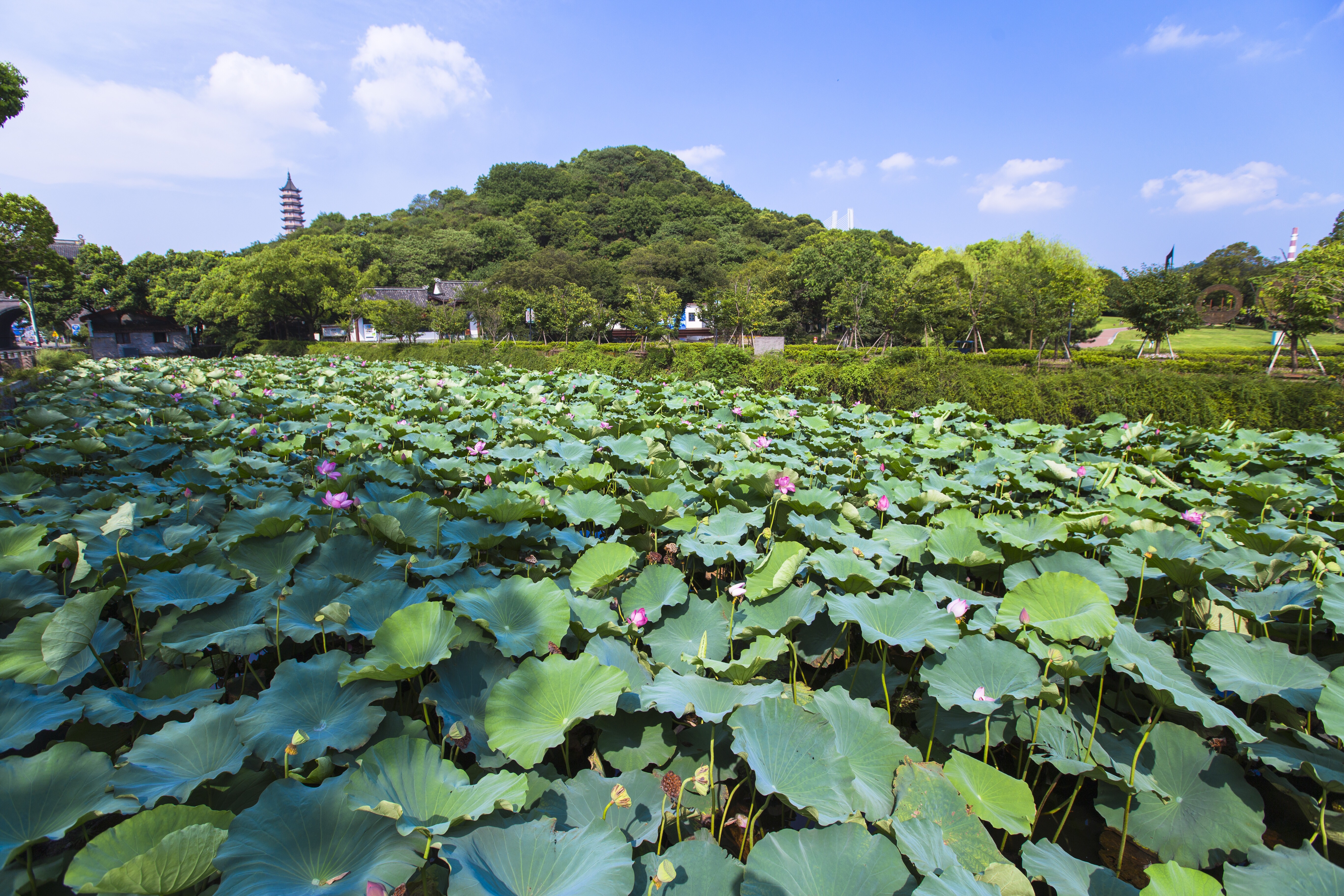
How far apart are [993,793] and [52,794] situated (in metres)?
1.73

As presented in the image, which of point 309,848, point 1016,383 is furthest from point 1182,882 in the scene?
point 1016,383

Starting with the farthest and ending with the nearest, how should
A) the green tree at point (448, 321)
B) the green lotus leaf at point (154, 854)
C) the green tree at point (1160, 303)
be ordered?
the green tree at point (448, 321)
the green tree at point (1160, 303)
the green lotus leaf at point (154, 854)

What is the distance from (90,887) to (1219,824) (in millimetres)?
1977

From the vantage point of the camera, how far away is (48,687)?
4.09 feet

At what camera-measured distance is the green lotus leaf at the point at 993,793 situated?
1139mm

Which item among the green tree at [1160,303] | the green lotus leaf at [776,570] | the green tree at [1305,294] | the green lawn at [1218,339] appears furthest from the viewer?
the green lawn at [1218,339]

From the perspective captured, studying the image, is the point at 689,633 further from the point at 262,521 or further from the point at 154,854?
the point at 262,521

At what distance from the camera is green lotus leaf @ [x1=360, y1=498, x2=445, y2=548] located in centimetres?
198

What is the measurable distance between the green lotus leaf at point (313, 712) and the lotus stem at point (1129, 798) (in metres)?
1.50

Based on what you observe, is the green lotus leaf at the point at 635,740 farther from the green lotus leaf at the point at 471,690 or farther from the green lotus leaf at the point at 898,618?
the green lotus leaf at the point at 898,618

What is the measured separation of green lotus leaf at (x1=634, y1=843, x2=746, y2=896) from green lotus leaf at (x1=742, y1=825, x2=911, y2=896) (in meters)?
0.03

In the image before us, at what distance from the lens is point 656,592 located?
1.81 meters

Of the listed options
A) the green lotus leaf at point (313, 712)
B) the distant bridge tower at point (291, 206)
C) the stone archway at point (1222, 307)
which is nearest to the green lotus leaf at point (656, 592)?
→ the green lotus leaf at point (313, 712)

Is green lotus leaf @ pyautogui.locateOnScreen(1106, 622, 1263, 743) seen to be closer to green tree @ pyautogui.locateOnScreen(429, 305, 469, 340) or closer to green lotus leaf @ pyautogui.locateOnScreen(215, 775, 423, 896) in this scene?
green lotus leaf @ pyautogui.locateOnScreen(215, 775, 423, 896)
